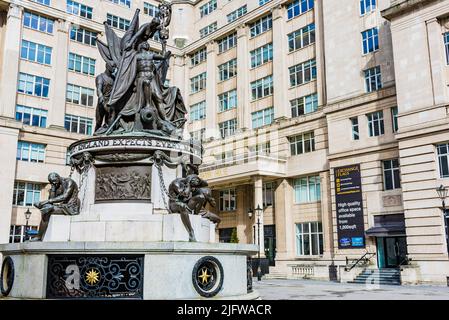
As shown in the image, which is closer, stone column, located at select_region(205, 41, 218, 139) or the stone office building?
the stone office building

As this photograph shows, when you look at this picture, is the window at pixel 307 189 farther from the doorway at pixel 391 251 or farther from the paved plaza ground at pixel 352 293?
the paved plaza ground at pixel 352 293

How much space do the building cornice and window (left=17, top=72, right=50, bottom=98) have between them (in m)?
33.5

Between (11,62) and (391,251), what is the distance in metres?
38.8

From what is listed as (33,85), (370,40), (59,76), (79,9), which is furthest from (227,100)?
(33,85)

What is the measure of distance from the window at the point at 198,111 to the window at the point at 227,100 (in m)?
2.74

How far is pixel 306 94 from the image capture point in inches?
1734

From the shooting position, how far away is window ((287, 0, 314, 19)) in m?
45.1

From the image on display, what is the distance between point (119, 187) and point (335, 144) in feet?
98.0

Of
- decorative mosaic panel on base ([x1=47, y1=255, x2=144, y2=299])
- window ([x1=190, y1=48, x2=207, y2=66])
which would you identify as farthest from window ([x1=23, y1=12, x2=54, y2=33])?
decorative mosaic panel on base ([x1=47, y1=255, x2=144, y2=299])

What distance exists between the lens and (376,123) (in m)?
36.8

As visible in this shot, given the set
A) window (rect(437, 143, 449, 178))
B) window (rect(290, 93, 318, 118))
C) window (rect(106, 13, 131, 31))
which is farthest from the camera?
window (rect(106, 13, 131, 31))

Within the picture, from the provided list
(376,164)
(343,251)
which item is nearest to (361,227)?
(343,251)

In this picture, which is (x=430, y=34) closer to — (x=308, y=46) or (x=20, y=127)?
(x=308, y=46)

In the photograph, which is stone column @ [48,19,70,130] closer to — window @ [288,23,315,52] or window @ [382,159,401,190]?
window @ [288,23,315,52]
